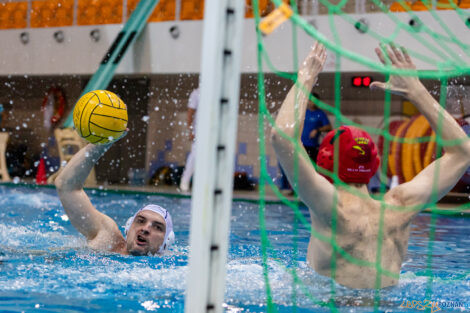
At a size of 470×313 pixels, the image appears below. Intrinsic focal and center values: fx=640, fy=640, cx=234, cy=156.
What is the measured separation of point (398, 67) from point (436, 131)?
30 cm

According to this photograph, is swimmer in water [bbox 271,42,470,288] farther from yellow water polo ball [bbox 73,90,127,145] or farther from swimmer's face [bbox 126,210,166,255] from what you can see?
swimmer's face [bbox 126,210,166,255]

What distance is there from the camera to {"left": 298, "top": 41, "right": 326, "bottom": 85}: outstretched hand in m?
2.11

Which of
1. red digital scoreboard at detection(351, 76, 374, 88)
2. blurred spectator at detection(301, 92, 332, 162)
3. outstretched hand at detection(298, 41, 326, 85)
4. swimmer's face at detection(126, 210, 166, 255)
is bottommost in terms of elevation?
swimmer's face at detection(126, 210, 166, 255)

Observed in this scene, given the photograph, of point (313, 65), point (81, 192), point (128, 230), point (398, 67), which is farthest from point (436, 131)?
point (128, 230)

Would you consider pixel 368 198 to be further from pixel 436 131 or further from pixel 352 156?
pixel 436 131

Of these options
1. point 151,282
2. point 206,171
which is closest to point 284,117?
point 206,171

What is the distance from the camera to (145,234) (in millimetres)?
3547

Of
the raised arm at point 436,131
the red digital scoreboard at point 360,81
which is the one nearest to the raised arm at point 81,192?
the raised arm at point 436,131

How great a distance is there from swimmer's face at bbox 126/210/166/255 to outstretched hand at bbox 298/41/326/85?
1.70 m

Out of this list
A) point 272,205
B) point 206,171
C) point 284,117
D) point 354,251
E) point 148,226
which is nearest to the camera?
point 206,171

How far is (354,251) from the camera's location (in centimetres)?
243

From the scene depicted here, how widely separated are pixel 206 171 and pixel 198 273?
0.88ft

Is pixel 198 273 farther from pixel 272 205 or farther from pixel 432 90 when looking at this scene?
pixel 432 90

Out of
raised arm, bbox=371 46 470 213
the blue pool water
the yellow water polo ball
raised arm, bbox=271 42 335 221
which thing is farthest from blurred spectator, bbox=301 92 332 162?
raised arm, bbox=271 42 335 221
